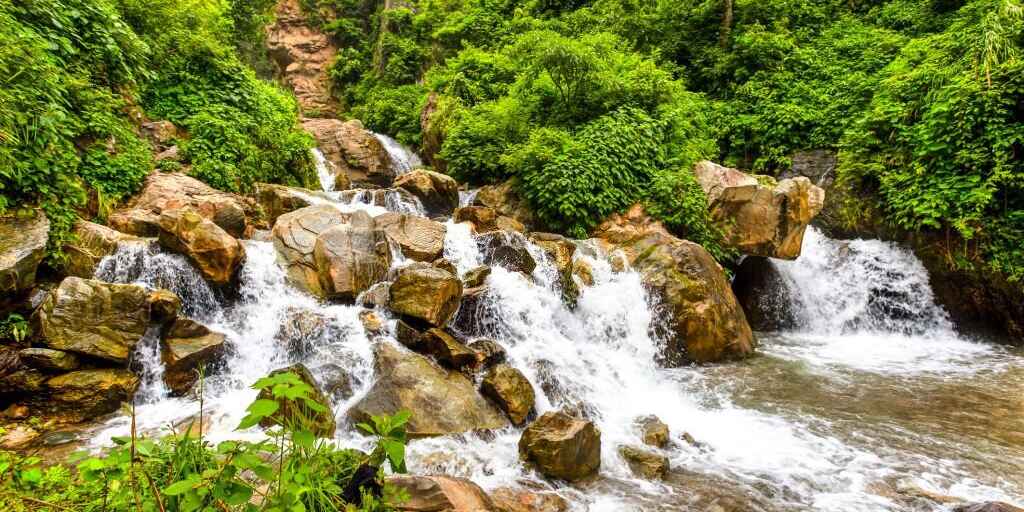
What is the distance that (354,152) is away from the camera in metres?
17.0

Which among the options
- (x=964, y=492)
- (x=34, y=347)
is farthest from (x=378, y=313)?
(x=964, y=492)

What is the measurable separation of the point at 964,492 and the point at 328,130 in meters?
18.7

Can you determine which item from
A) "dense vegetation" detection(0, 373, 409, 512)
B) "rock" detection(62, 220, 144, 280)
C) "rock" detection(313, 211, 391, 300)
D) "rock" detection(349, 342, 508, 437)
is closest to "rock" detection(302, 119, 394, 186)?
"rock" detection(313, 211, 391, 300)

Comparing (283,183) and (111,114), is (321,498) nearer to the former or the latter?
(111,114)

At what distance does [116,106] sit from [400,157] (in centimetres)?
1039

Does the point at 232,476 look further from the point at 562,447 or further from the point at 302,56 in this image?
the point at 302,56

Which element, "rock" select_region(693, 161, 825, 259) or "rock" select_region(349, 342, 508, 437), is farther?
"rock" select_region(693, 161, 825, 259)

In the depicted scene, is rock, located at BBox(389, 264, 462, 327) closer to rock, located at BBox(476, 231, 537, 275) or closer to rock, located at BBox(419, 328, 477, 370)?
rock, located at BBox(419, 328, 477, 370)

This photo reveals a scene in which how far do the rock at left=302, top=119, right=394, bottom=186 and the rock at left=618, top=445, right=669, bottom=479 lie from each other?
13726 mm

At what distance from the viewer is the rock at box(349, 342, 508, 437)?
551 cm

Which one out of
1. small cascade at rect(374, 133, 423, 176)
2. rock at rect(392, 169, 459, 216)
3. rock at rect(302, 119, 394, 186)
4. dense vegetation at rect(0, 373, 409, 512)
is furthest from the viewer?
small cascade at rect(374, 133, 423, 176)

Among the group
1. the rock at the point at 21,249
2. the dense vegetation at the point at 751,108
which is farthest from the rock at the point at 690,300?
the rock at the point at 21,249

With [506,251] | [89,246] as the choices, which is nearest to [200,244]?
[89,246]

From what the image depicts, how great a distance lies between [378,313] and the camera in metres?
7.22
